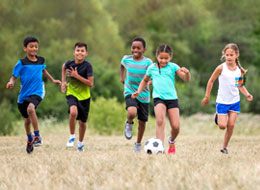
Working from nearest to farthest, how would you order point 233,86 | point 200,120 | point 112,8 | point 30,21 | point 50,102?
point 233,86
point 200,120
point 50,102
point 30,21
point 112,8

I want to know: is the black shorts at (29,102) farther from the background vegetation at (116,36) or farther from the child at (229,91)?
the background vegetation at (116,36)

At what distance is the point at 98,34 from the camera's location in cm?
3781

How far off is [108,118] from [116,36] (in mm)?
20793

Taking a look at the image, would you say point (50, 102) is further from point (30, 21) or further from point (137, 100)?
point (137, 100)

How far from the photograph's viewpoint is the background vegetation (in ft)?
96.6

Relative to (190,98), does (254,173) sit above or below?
below

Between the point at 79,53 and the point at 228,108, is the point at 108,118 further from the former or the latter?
the point at 228,108

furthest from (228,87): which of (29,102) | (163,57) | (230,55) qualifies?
(29,102)

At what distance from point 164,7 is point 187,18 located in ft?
13.9

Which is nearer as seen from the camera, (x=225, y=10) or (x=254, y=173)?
(x=254, y=173)

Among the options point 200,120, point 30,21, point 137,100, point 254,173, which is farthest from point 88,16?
point 254,173

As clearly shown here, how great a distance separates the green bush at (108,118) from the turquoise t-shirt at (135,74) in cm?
1048

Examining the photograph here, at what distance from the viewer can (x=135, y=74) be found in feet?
30.7

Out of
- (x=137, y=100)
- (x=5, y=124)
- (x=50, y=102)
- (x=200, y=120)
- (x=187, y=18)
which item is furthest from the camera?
(x=187, y=18)
